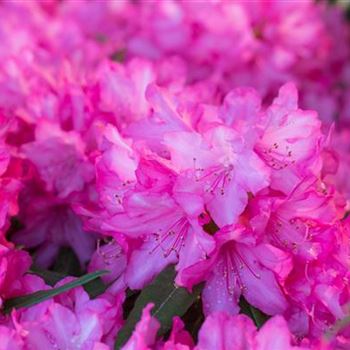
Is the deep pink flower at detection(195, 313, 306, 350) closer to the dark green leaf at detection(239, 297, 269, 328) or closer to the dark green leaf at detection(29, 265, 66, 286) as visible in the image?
the dark green leaf at detection(239, 297, 269, 328)

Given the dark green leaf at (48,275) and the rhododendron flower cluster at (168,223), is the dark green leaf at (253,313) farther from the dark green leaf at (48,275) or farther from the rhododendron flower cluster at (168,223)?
the dark green leaf at (48,275)

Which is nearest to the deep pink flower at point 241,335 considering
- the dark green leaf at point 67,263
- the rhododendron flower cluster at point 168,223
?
the rhododendron flower cluster at point 168,223

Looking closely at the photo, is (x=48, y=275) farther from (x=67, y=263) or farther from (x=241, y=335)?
(x=241, y=335)

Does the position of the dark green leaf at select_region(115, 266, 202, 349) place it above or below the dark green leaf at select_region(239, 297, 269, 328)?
above

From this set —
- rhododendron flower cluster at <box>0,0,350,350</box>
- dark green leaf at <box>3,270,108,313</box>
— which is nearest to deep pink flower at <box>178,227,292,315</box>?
rhododendron flower cluster at <box>0,0,350,350</box>

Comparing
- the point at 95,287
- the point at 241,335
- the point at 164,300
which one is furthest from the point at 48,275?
the point at 241,335

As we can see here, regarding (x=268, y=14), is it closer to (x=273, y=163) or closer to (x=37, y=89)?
(x=37, y=89)

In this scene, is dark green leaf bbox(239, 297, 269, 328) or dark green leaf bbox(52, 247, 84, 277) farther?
dark green leaf bbox(52, 247, 84, 277)
